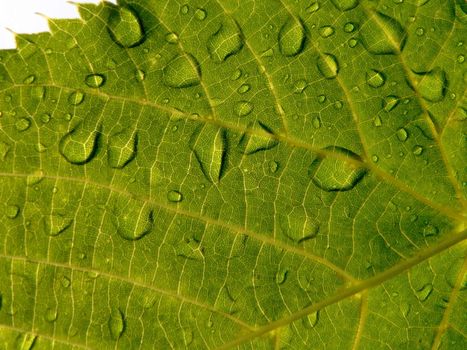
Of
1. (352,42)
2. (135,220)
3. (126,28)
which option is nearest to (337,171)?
(352,42)

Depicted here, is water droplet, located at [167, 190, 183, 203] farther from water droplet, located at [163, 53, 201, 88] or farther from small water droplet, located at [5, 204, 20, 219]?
small water droplet, located at [5, 204, 20, 219]

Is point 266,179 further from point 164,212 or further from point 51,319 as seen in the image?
point 51,319

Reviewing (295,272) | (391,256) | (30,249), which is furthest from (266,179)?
(30,249)

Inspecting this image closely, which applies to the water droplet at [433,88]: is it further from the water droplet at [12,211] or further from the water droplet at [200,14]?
the water droplet at [12,211]

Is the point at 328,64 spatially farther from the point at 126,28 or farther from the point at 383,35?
the point at 126,28

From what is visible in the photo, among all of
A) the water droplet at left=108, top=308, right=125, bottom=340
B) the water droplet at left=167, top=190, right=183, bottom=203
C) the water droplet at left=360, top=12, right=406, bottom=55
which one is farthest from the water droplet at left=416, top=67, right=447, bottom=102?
the water droplet at left=108, top=308, right=125, bottom=340
